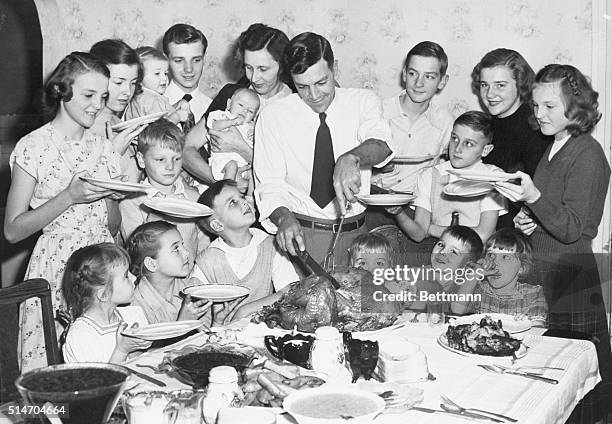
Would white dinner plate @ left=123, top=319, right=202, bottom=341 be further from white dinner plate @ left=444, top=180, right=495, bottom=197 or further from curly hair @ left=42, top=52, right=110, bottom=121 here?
curly hair @ left=42, top=52, right=110, bottom=121

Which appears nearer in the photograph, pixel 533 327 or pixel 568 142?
pixel 533 327

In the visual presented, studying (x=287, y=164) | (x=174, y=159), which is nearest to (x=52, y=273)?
(x=174, y=159)

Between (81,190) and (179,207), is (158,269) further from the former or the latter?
(81,190)

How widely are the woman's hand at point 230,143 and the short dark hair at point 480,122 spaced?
1.00m

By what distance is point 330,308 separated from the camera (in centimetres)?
243

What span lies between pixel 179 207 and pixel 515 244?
145cm

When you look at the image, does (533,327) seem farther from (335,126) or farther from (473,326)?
(335,126)

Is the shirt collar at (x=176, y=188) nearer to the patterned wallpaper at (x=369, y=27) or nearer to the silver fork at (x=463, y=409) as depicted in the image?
the patterned wallpaper at (x=369, y=27)

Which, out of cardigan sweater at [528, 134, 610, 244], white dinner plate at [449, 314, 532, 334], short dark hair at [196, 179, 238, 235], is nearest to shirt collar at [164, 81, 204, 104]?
short dark hair at [196, 179, 238, 235]

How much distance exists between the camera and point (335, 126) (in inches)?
141

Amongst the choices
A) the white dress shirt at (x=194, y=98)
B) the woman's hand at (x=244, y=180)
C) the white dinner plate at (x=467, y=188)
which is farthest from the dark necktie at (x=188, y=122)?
the white dinner plate at (x=467, y=188)

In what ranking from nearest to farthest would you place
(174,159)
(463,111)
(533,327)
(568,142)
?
(533,327) < (568,142) < (463,111) < (174,159)

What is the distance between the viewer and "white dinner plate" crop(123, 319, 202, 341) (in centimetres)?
232

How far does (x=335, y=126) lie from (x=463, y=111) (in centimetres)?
57
